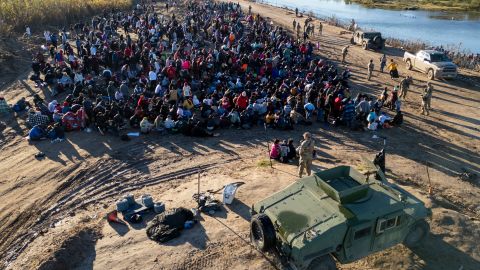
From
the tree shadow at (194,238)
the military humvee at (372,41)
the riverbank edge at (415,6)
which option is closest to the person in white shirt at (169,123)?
the tree shadow at (194,238)

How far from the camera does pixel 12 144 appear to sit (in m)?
16.7

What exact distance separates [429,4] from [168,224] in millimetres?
70873

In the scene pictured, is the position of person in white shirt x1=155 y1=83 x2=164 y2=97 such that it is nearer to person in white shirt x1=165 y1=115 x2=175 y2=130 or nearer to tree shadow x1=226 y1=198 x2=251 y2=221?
person in white shirt x1=165 y1=115 x2=175 y2=130

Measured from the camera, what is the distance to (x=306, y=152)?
42.2ft

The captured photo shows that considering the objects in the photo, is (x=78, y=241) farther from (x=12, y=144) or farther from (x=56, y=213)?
(x=12, y=144)

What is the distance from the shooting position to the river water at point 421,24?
45750mm

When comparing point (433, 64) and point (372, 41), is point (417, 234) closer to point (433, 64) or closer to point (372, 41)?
point (433, 64)

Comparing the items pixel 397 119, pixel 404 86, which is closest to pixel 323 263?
pixel 397 119

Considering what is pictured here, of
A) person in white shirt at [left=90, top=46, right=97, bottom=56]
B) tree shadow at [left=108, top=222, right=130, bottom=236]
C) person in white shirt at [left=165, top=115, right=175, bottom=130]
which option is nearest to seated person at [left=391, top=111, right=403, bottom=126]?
person in white shirt at [left=165, top=115, right=175, bottom=130]

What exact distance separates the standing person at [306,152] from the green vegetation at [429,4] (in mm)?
62529

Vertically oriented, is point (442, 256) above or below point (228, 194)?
below

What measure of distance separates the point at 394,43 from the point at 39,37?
28127mm

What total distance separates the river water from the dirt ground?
2602 cm

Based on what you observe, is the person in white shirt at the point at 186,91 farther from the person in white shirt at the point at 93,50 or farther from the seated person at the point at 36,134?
the person in white shirt at the point at 93,50
